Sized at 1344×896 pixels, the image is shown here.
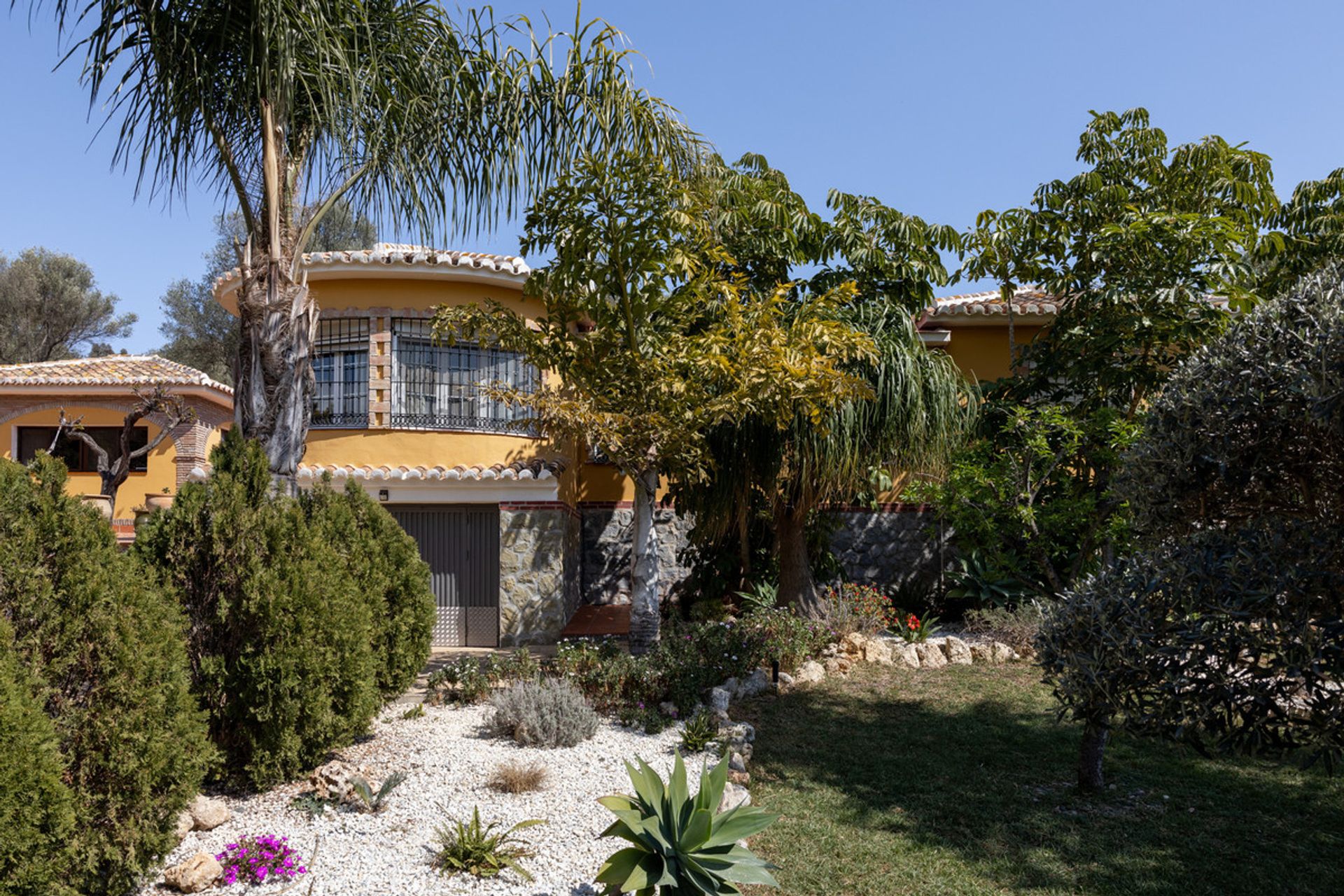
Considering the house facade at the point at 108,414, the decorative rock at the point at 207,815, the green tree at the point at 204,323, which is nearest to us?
the decorative rock at the point at 207,815

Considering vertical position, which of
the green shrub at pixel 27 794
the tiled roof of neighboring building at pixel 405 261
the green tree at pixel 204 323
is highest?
the green tree at pixel 204 323

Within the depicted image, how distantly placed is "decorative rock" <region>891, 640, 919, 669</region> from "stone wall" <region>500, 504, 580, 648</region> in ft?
15.5

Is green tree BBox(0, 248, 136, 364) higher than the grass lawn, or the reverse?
green tree BBox(0, 248, 136, 364)

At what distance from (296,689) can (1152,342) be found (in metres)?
9.92

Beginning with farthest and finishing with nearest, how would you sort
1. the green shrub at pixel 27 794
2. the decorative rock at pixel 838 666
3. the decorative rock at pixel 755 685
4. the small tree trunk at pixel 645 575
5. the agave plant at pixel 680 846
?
the decorative rock at pixel 838 666, the small tree trunk at pixel 645 575, the decorative rock at pixel 755 685, the agave plant at pixel 680 846, the green shrub at pixel 27 794

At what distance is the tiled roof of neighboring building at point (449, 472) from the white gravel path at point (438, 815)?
513 cm

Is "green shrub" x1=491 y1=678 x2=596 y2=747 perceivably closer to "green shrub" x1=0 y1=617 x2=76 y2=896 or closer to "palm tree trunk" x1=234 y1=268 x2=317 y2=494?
"palm tree trunk" x1=234 y1=268 x2=317 y2=494

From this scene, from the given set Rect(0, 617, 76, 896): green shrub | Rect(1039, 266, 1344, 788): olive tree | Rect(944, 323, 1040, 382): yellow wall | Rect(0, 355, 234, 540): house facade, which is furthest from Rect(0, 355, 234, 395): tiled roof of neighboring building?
Rect(1039, 266, 1344, 788): olive tree

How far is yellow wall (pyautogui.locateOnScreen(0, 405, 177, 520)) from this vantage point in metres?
21.2

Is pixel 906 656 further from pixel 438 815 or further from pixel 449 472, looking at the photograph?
pixel 438 815

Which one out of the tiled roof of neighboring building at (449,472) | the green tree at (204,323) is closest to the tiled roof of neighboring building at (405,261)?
the tiled roof of neighboring building at (449,472)

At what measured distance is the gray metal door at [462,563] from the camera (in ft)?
44.6

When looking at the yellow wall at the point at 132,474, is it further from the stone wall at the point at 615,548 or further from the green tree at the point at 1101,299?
the green tree at the point at 1101,299

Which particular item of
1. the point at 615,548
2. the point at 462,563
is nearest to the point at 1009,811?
the point at 462,563
